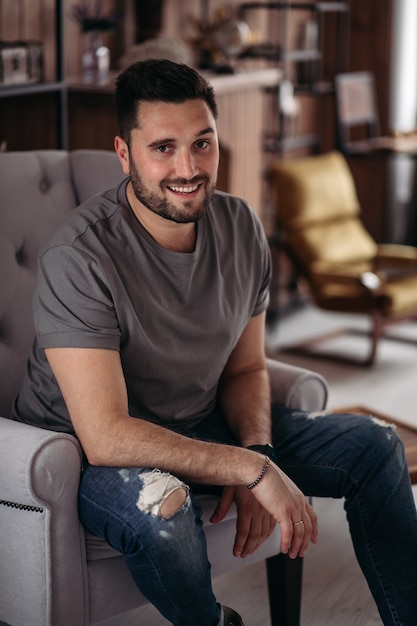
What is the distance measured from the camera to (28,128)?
326cm

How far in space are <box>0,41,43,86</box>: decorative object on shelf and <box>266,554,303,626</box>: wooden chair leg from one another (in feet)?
5.41

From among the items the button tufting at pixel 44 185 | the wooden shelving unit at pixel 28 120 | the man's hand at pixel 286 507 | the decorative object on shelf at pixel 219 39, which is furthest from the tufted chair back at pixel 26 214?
the decorative object on shelf at pixel 219 39

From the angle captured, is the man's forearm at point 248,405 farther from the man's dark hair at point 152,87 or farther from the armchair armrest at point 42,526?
the man's dark hair at point 152,87

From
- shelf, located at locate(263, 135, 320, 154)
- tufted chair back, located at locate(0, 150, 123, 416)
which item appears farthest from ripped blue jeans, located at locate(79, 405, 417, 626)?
shelf, located at locate(263, 135, 320, 154)

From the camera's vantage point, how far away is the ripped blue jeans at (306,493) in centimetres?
149

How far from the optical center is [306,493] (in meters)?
1.86

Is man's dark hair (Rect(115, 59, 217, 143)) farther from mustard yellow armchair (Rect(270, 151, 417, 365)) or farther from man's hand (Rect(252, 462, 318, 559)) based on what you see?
mustard yellow armchair (Rect(270, 151, 417, 365))

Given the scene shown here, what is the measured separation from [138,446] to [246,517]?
0.26 meters

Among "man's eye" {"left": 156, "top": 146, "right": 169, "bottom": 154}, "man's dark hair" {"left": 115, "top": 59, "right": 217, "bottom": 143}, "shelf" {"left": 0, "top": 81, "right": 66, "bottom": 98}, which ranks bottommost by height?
"man's eye" {"left": 156, "top": 146, "right": 169, "bottom": 154}

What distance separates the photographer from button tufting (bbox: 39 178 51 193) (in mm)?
2141

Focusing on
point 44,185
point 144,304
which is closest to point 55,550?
point 144,304

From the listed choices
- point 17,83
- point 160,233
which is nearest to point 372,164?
point 17,83

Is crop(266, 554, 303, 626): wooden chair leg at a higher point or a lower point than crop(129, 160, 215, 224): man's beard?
lower

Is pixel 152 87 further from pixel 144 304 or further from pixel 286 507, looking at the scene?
pixel 286 507
